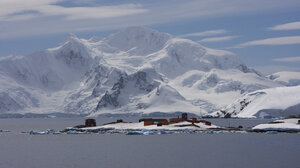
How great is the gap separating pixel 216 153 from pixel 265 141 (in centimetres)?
3454

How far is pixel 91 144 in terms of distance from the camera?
147 m

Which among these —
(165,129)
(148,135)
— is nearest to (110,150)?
(148,135)

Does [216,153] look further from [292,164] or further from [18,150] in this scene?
[18,150]

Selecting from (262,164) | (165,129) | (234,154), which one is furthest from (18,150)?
(165,129)

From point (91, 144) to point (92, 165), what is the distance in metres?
46.6

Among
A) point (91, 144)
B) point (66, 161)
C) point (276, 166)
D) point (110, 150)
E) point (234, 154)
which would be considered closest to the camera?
point (276, 166)

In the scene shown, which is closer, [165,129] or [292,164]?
[292,164]

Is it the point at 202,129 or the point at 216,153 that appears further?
the point at 202,129

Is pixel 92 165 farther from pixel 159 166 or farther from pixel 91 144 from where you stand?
pixel 91 144

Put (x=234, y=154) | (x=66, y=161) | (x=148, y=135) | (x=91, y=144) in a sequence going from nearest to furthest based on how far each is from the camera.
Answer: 1. (x=66, y=161)
2. (x=234, y=154)
3. (x=91, y=144)
4. (x=148, y=135)

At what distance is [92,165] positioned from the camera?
101 metres

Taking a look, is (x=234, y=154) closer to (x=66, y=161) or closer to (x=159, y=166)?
(x=159, y=166)

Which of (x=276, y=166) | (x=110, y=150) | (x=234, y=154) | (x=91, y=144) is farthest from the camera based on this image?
(x=91, y=144)

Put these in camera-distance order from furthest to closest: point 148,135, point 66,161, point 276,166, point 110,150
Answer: point 148,135 < point 110,150 < point 66,161 < point 276,166
